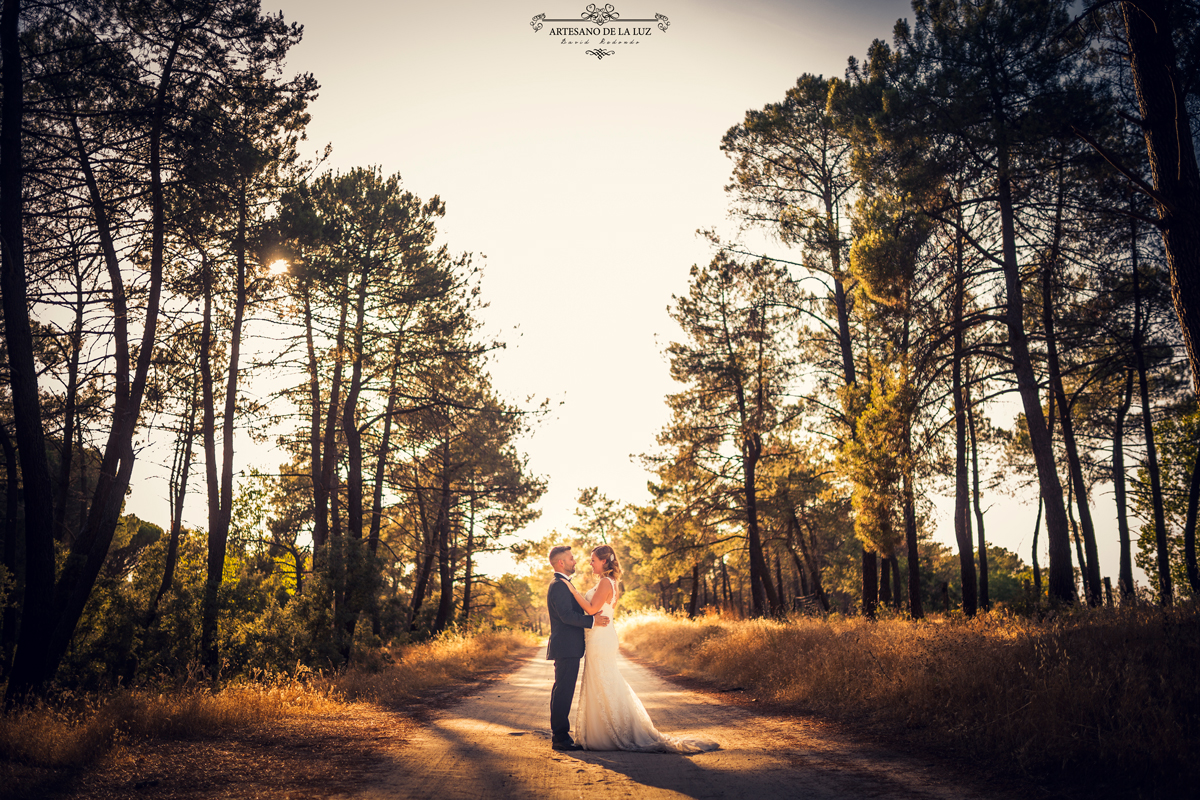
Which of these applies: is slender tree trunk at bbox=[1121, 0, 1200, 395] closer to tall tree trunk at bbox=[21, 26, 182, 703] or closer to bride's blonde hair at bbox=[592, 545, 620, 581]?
bride's blonde hair at bbox=[592, 545, 620, 581]

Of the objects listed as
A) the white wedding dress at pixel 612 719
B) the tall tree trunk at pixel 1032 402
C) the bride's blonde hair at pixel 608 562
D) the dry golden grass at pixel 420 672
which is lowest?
the dry golden grass at pixel 420 672

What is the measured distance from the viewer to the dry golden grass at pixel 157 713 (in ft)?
19.5

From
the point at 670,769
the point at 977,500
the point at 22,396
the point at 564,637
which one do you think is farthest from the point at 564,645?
the point at 977,500

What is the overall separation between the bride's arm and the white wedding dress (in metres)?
0.48

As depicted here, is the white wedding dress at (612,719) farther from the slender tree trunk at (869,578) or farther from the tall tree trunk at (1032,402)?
the slender tree trunk at (869,578)

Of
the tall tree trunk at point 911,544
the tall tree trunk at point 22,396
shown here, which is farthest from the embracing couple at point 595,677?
the tall tree trunk at point 911,544

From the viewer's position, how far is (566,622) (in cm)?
766

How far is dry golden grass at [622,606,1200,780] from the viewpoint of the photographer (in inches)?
203

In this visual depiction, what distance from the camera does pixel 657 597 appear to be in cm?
8975

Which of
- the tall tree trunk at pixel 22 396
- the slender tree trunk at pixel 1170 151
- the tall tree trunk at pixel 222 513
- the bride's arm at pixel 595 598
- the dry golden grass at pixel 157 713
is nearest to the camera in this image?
the dry golden grass at pixel 157 713

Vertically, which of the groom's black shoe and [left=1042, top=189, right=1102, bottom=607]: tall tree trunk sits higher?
[left=1042, top=189, right=1102, bottom=607]: tall tree trunk

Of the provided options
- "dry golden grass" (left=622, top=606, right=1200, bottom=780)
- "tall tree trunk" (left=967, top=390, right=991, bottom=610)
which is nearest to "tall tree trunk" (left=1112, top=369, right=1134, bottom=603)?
"tall tree trunk" (left=967, top=390, right=991, bottom=610)

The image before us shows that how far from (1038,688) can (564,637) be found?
4.69m

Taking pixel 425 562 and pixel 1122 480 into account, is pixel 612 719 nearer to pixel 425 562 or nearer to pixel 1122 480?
pixel 425 562
